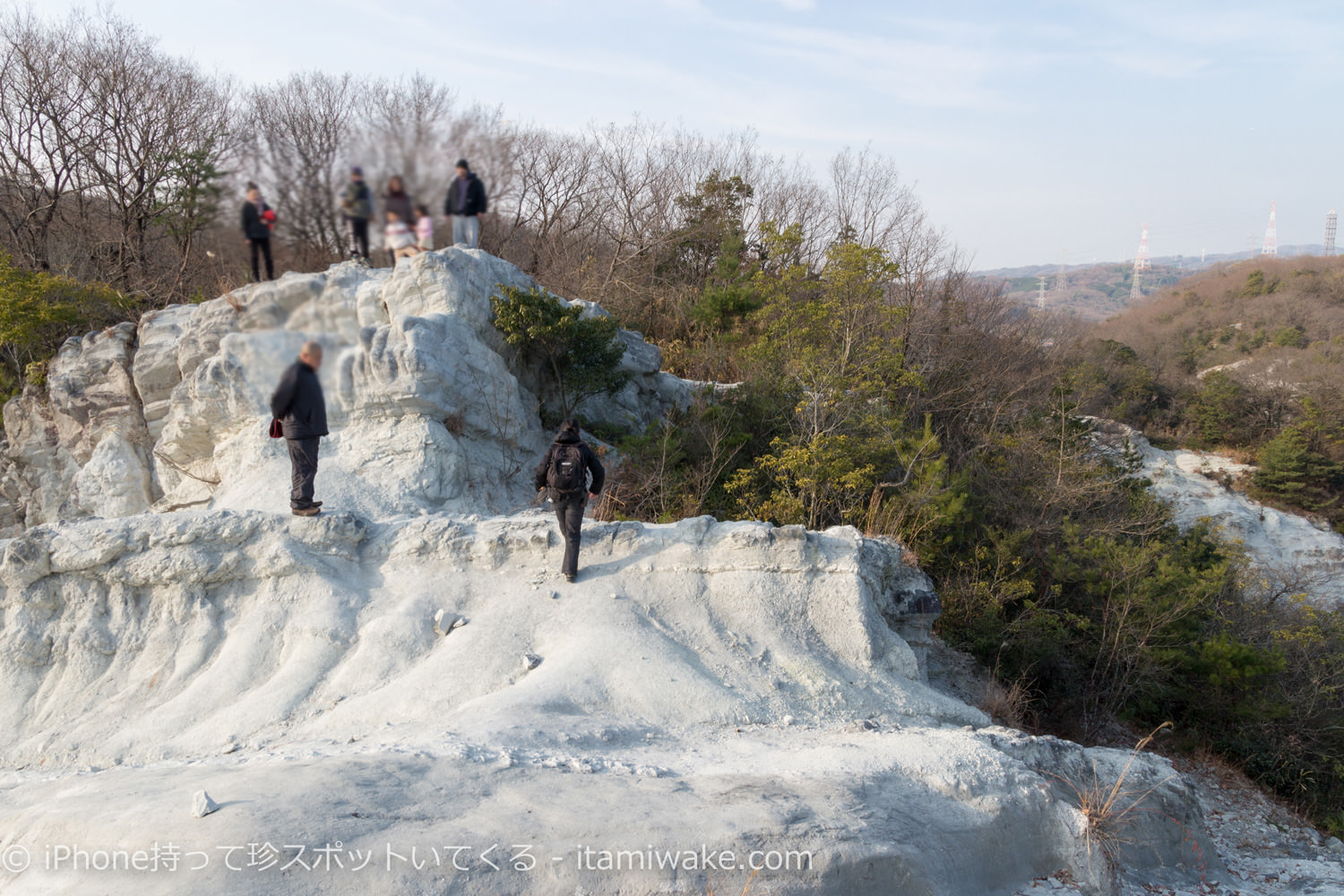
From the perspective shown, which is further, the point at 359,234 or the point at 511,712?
the point at 511,712

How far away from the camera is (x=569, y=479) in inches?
273

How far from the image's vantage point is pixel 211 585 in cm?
713

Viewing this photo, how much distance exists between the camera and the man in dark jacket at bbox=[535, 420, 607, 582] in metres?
6.96

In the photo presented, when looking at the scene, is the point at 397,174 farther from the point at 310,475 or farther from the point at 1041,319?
the point at 1041,319

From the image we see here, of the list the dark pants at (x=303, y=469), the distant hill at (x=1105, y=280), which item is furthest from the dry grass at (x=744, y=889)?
the distant hill at (x=1105, y=280)

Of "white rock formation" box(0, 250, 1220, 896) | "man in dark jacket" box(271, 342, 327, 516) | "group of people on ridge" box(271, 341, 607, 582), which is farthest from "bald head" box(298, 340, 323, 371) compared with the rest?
"group of people on ridge" box(271, 341, 607, 582)

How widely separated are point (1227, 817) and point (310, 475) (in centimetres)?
1187

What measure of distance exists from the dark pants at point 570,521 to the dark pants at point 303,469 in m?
2.27

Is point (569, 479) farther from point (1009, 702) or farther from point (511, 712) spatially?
point (1009, 702)

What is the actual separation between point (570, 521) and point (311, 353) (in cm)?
437

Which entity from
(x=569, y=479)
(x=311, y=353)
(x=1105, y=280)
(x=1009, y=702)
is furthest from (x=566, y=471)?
(x=1105, y=280)

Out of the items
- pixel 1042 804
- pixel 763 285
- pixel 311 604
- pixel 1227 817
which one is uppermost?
pixel 763 285

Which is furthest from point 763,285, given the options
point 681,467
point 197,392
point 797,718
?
point 797,718

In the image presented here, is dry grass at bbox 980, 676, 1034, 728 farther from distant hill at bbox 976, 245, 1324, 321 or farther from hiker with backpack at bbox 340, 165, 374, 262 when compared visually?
distant hill at bbox 976, 245, 1324, 321
